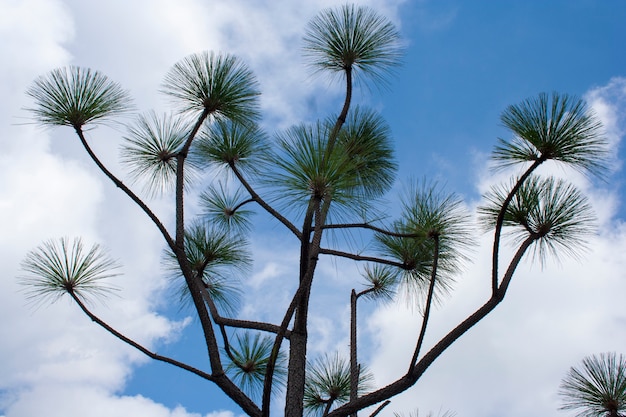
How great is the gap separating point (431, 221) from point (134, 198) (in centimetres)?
131

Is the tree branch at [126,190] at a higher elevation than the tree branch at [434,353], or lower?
higher

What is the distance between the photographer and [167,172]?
10.7 ft

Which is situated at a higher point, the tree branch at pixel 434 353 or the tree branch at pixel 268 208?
the tree branch at pixel 268 208

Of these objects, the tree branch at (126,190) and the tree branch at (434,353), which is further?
the tree branch at (126,190)

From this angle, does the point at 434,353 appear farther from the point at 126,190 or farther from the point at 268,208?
the point at 126,190

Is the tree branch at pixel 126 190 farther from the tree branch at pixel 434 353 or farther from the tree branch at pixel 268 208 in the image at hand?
the tree branch at pixel 434 353

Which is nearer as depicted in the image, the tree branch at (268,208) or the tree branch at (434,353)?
the tree branch at (434,353)

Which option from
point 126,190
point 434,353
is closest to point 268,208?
point 126,190

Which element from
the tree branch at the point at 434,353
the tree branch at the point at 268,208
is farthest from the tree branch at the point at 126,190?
the tree branch at the point at 434,353

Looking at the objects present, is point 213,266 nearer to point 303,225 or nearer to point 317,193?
point 303,225

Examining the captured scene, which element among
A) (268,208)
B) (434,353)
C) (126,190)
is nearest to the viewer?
(434,353)

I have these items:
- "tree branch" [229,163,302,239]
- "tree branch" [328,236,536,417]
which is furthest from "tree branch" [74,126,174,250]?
"tree branch" [328,236,536,417]

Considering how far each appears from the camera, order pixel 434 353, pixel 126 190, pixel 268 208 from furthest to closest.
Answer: pixel 268 208, pixel 126 190, pixel 434 353

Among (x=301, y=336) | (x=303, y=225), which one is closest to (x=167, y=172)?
(x=303, y=225)
